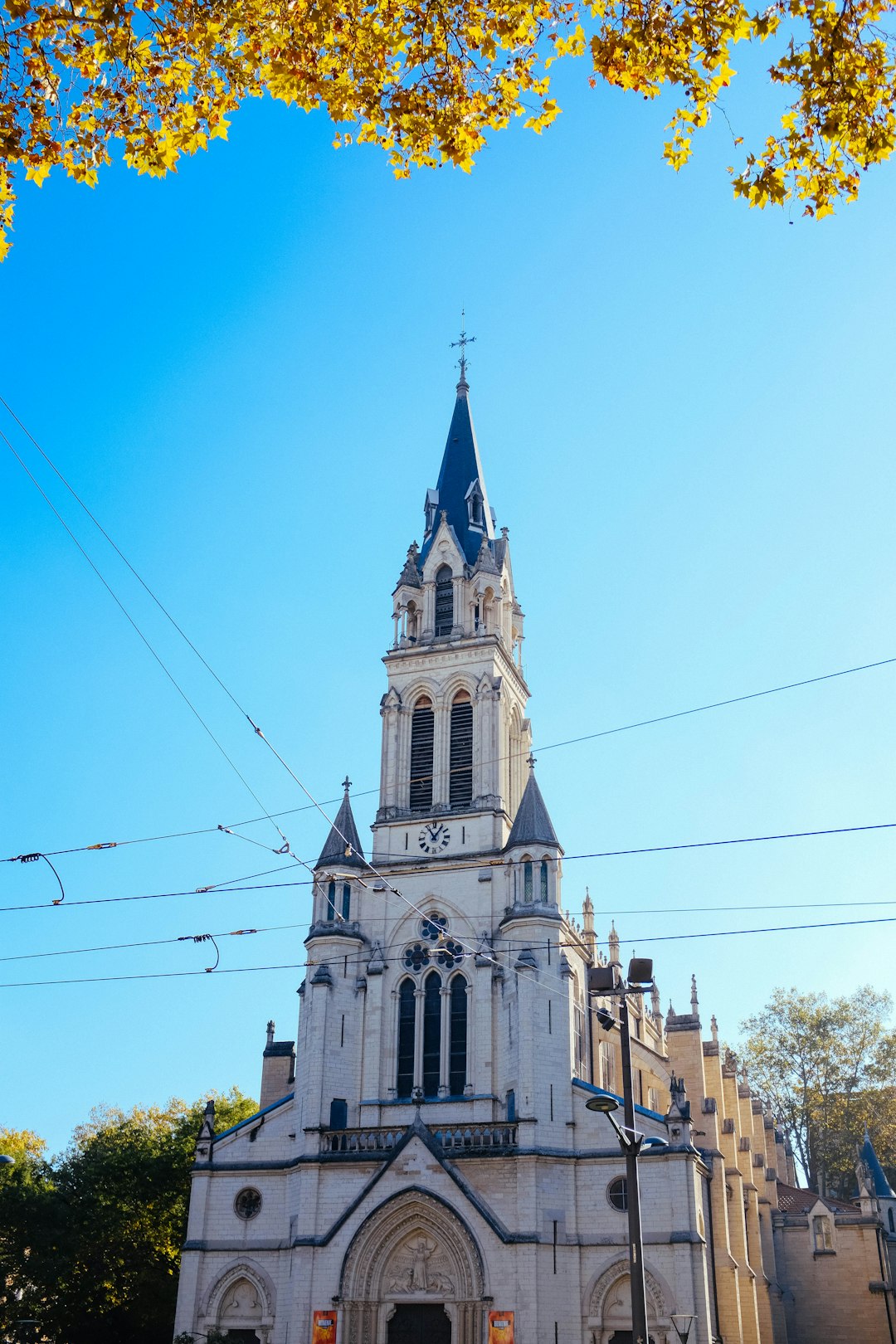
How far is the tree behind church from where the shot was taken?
39.7 m

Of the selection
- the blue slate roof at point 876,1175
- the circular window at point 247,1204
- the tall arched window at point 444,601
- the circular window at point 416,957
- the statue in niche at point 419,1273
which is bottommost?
the statue in niche at point 419,1273

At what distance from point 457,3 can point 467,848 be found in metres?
35.4

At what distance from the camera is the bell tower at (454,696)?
43.2 meters

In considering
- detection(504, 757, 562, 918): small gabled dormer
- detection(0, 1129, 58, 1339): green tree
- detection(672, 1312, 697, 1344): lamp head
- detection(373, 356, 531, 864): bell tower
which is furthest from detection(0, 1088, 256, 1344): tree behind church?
detection(672, 1312, 697, 1344): lamp head

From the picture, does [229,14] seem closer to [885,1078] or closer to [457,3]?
[457,3]

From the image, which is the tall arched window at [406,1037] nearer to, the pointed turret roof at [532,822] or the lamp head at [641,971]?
the pointed turret roof at [532,822]

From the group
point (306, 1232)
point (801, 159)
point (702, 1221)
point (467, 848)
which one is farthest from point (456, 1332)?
point (801, 159)

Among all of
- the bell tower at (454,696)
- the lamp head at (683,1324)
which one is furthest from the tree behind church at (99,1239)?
the lamp head at (683,1324)

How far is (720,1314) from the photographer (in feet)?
120

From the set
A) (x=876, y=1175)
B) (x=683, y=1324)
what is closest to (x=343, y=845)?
(x=683, y=1324)

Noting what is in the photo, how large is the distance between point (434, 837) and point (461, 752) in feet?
12.9

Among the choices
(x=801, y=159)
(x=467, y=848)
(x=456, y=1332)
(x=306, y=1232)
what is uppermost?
(x=467, y=848)

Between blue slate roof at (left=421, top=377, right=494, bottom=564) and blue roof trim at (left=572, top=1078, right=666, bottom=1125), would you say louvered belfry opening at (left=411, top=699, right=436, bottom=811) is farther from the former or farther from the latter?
blue roof trim at (left=572, top=1078, right=666, bottom=1125)

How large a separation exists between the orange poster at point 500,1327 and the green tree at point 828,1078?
36023 millimetres
